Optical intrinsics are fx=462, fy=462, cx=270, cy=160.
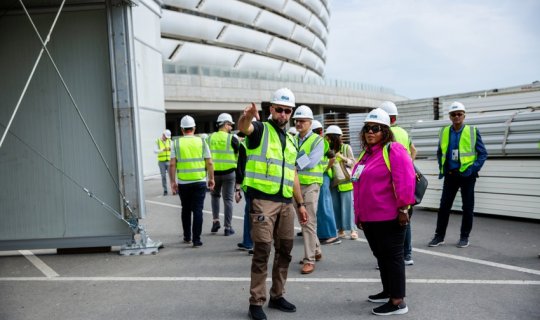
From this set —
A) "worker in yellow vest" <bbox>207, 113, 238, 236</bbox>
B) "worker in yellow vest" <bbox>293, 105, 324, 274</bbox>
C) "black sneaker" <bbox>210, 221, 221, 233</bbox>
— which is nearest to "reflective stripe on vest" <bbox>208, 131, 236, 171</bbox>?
"worker in yellow vest" <bbox>207, 113, 238, 236</bbox>

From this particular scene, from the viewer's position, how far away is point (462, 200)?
6.33 metres

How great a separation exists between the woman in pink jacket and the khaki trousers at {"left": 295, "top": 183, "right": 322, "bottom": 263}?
1.38 m

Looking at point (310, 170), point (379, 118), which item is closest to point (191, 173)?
point (310, 170)

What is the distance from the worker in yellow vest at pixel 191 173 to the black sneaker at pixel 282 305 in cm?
289

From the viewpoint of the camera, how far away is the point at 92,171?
6.79 metres

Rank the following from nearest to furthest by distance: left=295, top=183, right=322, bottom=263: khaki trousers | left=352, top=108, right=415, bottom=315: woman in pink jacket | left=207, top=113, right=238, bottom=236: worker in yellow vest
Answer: left=352, top=108, right=415, bottom=315: woman in pink jacket → left=295, top=183, right=322, bottom=263: khaki trousers → left=207, top=113, right=238, bottom=236: worker in yellow vest

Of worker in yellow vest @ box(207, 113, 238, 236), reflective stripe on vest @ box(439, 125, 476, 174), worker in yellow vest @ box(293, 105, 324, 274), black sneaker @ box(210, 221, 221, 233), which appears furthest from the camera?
black sneaker @ box(210, 221, 221, 233)

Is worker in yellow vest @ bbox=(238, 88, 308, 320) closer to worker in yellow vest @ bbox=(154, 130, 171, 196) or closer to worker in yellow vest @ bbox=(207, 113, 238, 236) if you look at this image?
worker in yellow vest @ bbox=(207, 113, 238, 236)

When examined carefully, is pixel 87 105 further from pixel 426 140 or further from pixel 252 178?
pixel 426 140

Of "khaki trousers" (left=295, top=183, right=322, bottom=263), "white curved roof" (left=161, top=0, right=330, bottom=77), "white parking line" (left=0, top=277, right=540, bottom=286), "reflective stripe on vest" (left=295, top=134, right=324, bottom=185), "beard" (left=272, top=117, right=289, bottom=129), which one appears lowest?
"white parking line" (left=0, top=277, right=540, bottom=286)

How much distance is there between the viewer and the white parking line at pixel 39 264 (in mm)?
5705

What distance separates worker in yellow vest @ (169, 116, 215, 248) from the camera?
6.94m

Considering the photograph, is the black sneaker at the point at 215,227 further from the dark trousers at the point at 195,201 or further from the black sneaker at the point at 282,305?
the black sneaker at the point at 282,305

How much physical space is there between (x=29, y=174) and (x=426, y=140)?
735 cm
